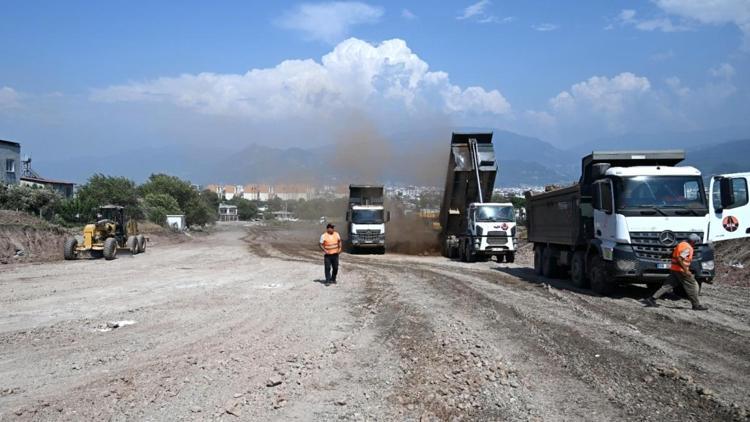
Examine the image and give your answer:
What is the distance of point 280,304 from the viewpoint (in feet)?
44.4

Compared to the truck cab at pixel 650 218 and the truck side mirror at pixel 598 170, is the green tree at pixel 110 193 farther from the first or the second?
the truck cab at pixel 650 218

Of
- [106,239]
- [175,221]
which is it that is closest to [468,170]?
[106,239]

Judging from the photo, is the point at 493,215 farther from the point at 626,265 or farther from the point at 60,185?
the point at 60,185

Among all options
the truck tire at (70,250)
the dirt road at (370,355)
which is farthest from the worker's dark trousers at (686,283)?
the truck tire at (70,250)

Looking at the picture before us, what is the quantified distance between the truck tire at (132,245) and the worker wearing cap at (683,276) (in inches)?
1002

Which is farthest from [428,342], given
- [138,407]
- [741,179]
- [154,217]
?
[154,217]

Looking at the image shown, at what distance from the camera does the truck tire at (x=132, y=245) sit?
3125cm

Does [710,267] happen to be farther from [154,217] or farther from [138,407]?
[154,217]

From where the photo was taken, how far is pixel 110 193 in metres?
68.6

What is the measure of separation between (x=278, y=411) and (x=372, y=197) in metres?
28.3

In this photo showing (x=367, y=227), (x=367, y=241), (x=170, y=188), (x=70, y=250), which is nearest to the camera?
(x=70, y=250)

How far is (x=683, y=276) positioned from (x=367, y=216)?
70.6 feet

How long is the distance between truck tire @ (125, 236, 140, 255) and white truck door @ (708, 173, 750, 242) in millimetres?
25685

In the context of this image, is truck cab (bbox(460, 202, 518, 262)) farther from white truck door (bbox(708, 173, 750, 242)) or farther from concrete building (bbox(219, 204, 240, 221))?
concrete building (bbox(219, 204, 240, 221))
